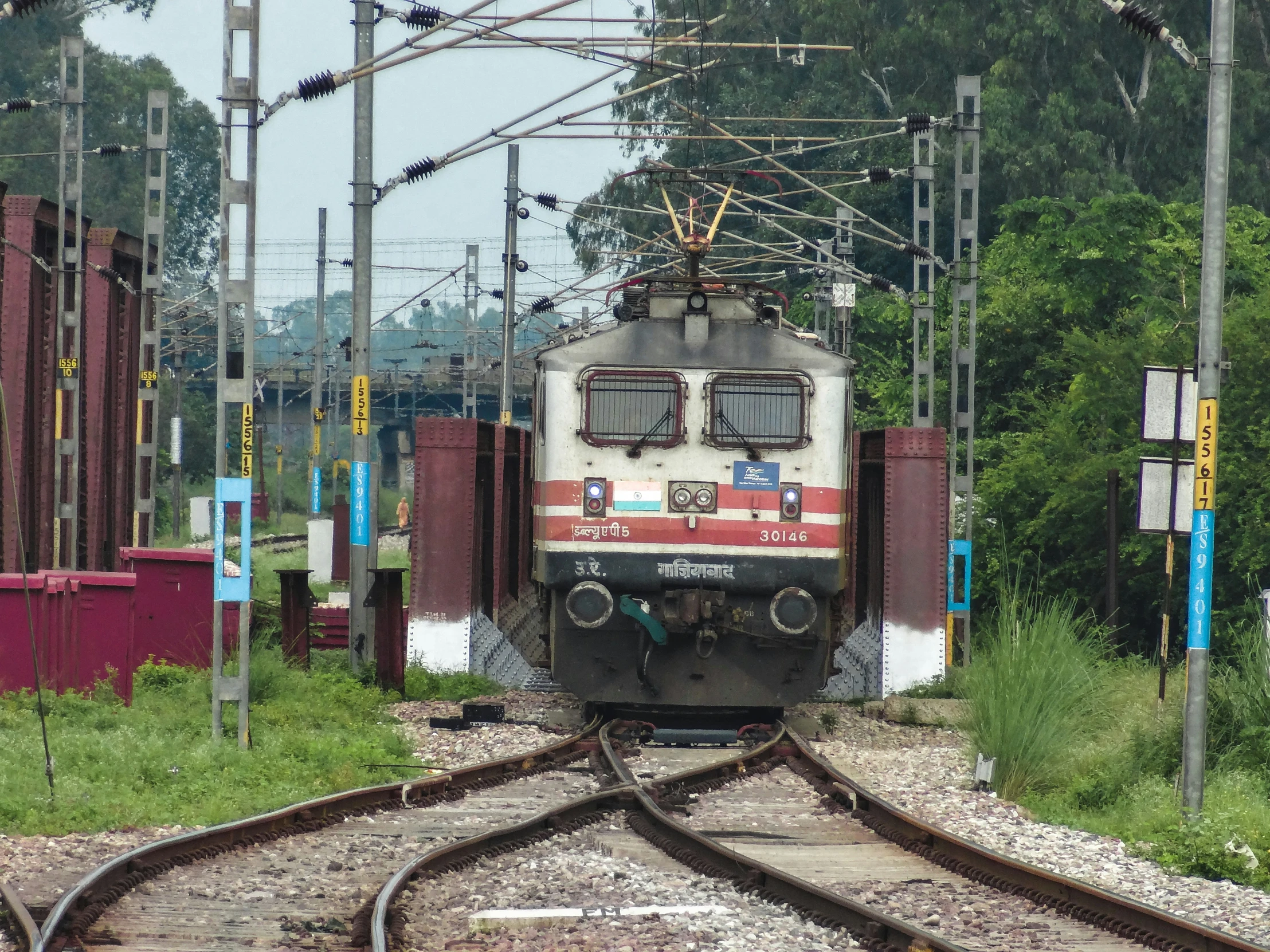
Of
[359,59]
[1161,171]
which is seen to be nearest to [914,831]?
[359,59]

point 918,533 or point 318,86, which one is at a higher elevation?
point 318,86

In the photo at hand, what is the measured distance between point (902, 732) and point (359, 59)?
29.8 ft

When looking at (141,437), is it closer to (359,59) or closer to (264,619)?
(264,619)

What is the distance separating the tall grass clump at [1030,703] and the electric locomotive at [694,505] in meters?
1.98

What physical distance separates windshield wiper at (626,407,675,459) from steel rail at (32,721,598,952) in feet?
8.45

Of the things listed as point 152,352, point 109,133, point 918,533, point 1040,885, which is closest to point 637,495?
point 918,533

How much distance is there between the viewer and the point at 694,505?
16188 millimetres

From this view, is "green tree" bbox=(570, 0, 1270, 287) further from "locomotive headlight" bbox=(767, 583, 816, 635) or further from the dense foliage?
"locomotive headlight" bbox=(767, 583, 816, 635)

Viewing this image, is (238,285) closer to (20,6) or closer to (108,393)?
(20,6)

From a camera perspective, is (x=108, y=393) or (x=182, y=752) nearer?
(x=182, y=752)

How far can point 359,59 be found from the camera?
766 inches

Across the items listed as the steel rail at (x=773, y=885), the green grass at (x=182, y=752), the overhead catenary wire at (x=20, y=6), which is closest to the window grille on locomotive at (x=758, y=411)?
the steel rail at (x=773, y=885)

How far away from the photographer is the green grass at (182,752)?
36.7ft

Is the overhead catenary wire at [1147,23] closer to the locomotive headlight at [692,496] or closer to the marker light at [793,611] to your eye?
the locomotive headlight at [692,496]
